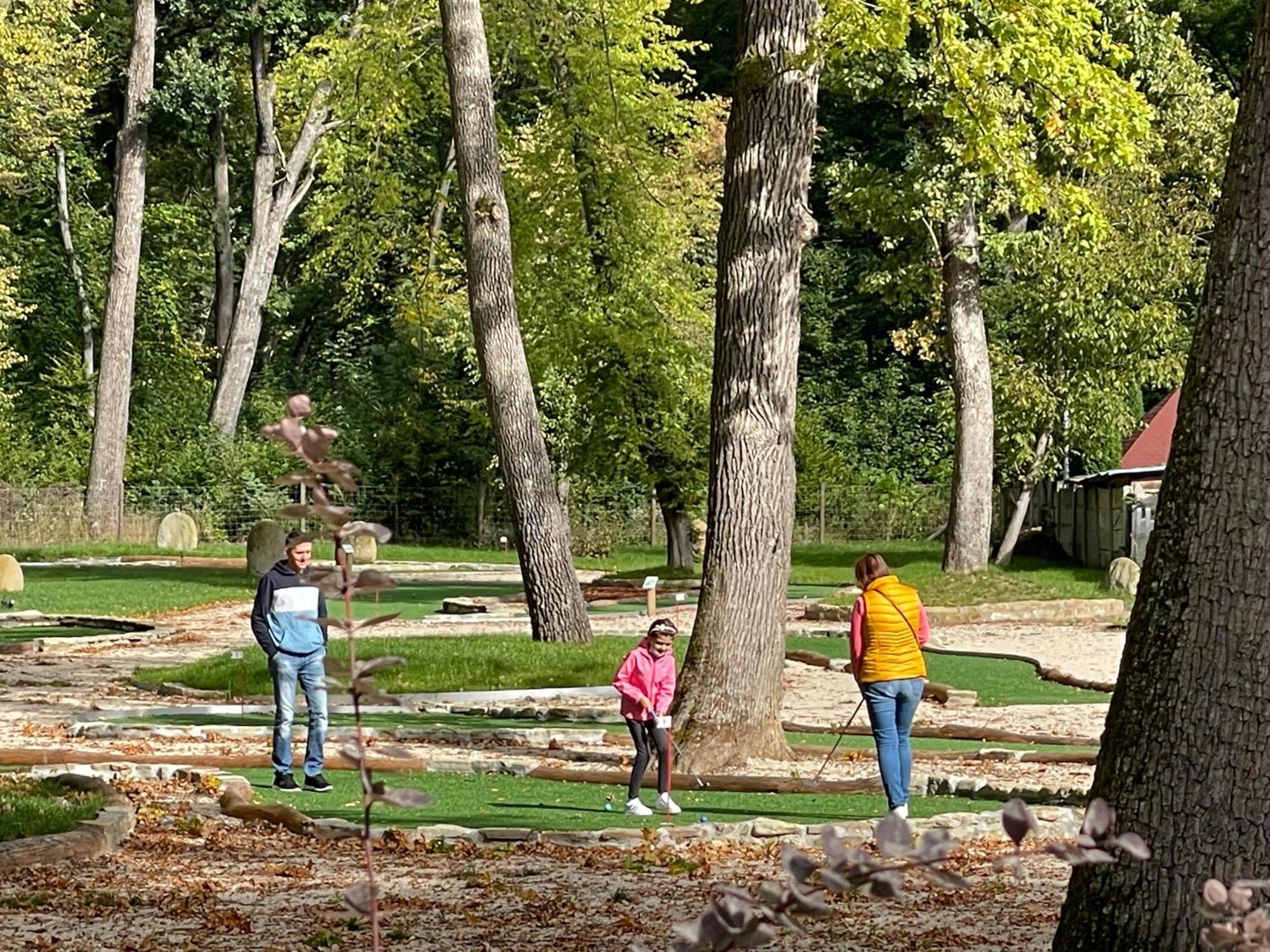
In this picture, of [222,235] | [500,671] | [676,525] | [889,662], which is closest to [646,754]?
[889,662]

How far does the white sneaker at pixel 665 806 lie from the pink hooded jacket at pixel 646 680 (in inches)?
19.5

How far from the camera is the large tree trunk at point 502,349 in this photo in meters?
22.3

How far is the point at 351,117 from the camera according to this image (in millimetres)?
29328

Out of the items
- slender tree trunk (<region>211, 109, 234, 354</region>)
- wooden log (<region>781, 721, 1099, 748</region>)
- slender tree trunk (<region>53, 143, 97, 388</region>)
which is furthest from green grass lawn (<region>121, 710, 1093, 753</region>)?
slender tree trunk (<region>53, 143, 97, 388</region>)

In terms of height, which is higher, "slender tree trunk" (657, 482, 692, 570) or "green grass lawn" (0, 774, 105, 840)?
"slender tree trunk" (657, 482, 692, 570)

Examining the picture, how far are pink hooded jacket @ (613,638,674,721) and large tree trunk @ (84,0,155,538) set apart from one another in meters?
35.7

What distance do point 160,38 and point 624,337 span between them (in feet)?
68.6

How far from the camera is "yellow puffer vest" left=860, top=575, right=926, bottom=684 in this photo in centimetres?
1190

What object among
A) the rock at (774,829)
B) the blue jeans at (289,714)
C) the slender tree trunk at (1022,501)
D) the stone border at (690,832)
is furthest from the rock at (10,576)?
the rock at (774,829)

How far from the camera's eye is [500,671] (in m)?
19.9

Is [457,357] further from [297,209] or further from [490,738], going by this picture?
[490,738]

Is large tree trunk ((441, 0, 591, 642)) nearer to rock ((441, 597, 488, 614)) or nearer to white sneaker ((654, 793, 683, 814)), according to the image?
rock ((441, 597, 488, 614))

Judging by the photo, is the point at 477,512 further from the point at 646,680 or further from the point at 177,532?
the point at 646,680

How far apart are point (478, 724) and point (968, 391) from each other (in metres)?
19.0
